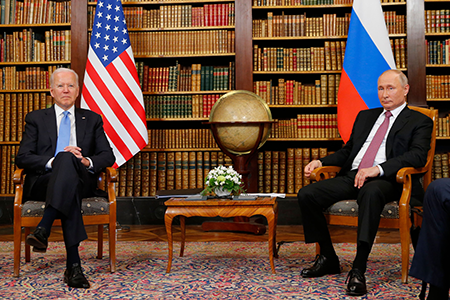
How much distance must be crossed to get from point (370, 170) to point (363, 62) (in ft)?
6.64

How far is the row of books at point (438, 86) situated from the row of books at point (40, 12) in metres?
4.04

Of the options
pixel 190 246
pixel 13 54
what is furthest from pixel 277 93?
pixel 13 54

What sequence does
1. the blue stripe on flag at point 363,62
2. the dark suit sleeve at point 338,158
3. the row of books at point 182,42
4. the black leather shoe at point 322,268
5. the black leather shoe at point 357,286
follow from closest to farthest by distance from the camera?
the black leather shoe at point 357,286 → the black leather shoe at point 322,268 → the dark suit sleeve at point 338,158 → the blue stripe on flag at point 363,62 → the row of books at point 182,42

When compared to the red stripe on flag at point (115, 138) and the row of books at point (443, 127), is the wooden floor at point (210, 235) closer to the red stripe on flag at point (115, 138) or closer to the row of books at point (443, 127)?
the red stripe on flag at point (115, 138)

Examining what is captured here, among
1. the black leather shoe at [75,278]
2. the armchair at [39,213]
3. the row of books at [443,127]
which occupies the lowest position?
the black leather shoe at [75,278]

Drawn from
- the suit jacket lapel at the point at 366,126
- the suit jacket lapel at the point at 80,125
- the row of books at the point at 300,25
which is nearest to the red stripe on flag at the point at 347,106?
the row of books at the point at 300,25

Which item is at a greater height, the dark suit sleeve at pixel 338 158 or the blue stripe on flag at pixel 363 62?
the blue stripe on flag at pixel 363 62

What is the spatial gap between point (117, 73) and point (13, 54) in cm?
142

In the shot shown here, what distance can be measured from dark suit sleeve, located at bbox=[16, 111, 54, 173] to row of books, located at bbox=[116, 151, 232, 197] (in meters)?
1.88

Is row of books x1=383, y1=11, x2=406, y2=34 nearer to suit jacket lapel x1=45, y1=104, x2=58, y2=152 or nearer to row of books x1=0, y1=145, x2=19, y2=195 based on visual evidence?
suit jacket lapel x1=45, y1=104, x2=58, y2=152

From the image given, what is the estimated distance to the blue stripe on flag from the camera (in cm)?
430

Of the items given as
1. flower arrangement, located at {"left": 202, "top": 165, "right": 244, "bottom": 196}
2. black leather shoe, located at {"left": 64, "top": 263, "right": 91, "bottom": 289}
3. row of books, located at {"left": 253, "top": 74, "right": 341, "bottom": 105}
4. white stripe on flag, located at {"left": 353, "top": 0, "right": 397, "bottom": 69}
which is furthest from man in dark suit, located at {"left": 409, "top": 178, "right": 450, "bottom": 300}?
row of books, located at {"left": 253, "top": 74, "right": 341, "bottom": 105}

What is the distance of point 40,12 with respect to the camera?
199 inches

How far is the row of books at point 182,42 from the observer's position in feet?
16.3
